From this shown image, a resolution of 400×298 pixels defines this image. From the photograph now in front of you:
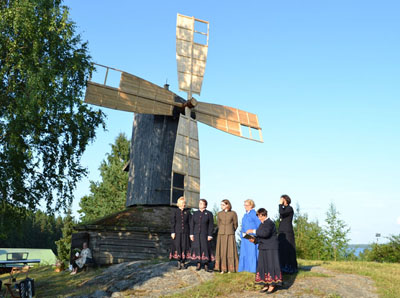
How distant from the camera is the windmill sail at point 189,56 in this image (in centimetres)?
1794

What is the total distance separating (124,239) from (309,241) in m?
11.4

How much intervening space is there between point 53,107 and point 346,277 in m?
10.8

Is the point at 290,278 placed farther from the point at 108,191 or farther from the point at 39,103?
the point at 108,191

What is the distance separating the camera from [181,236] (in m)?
11.3

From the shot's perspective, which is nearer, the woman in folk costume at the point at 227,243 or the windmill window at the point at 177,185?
the woman in folk costume at the point at 227,243

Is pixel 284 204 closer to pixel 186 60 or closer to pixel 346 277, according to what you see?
pixel 346 277

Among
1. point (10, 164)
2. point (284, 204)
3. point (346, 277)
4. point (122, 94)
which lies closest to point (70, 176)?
point (10, 164)

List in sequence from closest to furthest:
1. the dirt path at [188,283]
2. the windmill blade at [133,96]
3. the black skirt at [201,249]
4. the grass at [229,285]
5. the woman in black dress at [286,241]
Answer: the dirt path at [188,283] → the grass at [229,285] → the woman in black dress at [286,241] → the black skirt at [201,249] → the windmill blade at [133,96]

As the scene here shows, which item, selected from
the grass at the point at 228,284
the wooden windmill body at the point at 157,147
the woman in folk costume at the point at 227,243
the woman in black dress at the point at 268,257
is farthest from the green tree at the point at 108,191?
the woman in black dress at the point at 268,257

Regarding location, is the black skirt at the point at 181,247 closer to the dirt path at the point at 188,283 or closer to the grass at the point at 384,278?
the dirt path at the point at 188,283

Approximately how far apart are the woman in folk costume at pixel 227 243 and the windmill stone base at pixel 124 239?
5158 millimetres

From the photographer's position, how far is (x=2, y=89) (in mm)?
14242

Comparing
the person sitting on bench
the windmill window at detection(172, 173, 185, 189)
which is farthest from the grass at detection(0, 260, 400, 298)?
the windmill window at detection(172, 173, 185, 189)

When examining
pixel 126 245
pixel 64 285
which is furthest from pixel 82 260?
pixel 64 285
